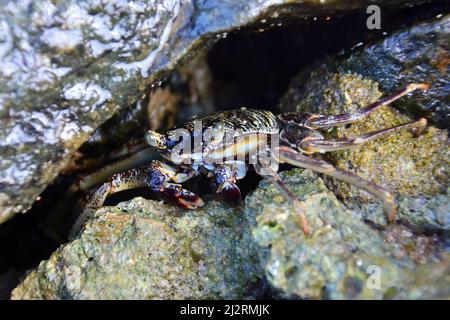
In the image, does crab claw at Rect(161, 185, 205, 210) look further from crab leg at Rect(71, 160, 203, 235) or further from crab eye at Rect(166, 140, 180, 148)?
crab eye at Rect(166, 140, 180, 148)

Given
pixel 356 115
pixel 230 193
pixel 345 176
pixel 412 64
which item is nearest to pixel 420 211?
pixel 345 176

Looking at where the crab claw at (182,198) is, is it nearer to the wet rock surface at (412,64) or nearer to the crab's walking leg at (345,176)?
the crab's walking leg at (345,176)

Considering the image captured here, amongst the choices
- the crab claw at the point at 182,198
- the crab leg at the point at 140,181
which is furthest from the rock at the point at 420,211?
the crab leg at the point at 140,181

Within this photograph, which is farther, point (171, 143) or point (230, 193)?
point (171, 143)

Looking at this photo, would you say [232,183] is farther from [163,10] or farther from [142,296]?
[163,10]

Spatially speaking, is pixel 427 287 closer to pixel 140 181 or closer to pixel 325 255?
pixel 325 255

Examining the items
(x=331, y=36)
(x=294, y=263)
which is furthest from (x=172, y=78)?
(x=294, y=263)

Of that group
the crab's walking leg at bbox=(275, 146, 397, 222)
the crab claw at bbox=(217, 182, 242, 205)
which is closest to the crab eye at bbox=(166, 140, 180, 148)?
the crab claw at bbox=(217, 182, 242, 205)
